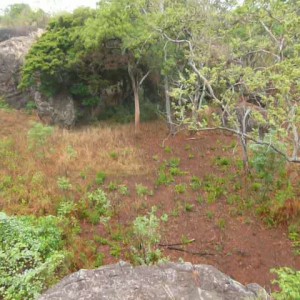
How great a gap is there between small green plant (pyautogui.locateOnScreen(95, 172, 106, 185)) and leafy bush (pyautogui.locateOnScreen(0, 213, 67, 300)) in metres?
3.05

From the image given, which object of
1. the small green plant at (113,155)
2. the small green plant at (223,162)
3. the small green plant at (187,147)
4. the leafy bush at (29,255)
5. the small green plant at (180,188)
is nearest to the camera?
the leafy bush at (29,255)

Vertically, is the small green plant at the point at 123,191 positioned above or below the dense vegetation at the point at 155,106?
below

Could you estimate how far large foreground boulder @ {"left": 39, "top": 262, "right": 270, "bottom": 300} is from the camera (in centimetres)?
407

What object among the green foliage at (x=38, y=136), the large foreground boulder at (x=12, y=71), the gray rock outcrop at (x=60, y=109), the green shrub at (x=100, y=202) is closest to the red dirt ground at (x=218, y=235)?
the green shrub at (x=100, y=202)

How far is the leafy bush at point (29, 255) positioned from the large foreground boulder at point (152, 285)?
5.96ft

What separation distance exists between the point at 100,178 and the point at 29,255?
5010 mm

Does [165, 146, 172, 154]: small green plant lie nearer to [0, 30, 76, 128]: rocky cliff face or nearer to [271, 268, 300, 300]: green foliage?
[0, 30, 76, 128]: rocky cliff face

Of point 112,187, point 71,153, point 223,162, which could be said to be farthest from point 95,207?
point 223,162

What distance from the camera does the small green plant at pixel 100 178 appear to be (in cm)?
1176

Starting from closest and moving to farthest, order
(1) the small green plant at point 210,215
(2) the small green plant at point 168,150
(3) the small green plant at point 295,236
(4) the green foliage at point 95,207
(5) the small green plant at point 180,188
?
(3) the small green plant at point 295,236
(4) the green foliage at point 95,207
(1) the small green plant at point 210,215
(5) the small green plant at point 180,188
(2) the small green plant at point 168,150

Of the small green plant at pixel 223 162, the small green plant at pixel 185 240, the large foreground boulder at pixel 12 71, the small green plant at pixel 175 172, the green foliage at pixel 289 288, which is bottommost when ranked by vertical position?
the small green plant at pixel 185 240

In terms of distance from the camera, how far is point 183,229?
9.62 meters

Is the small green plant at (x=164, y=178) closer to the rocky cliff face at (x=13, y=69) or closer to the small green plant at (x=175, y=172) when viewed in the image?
the small green plant at (x=175, y=172)

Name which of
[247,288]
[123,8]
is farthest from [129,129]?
[247,288]
